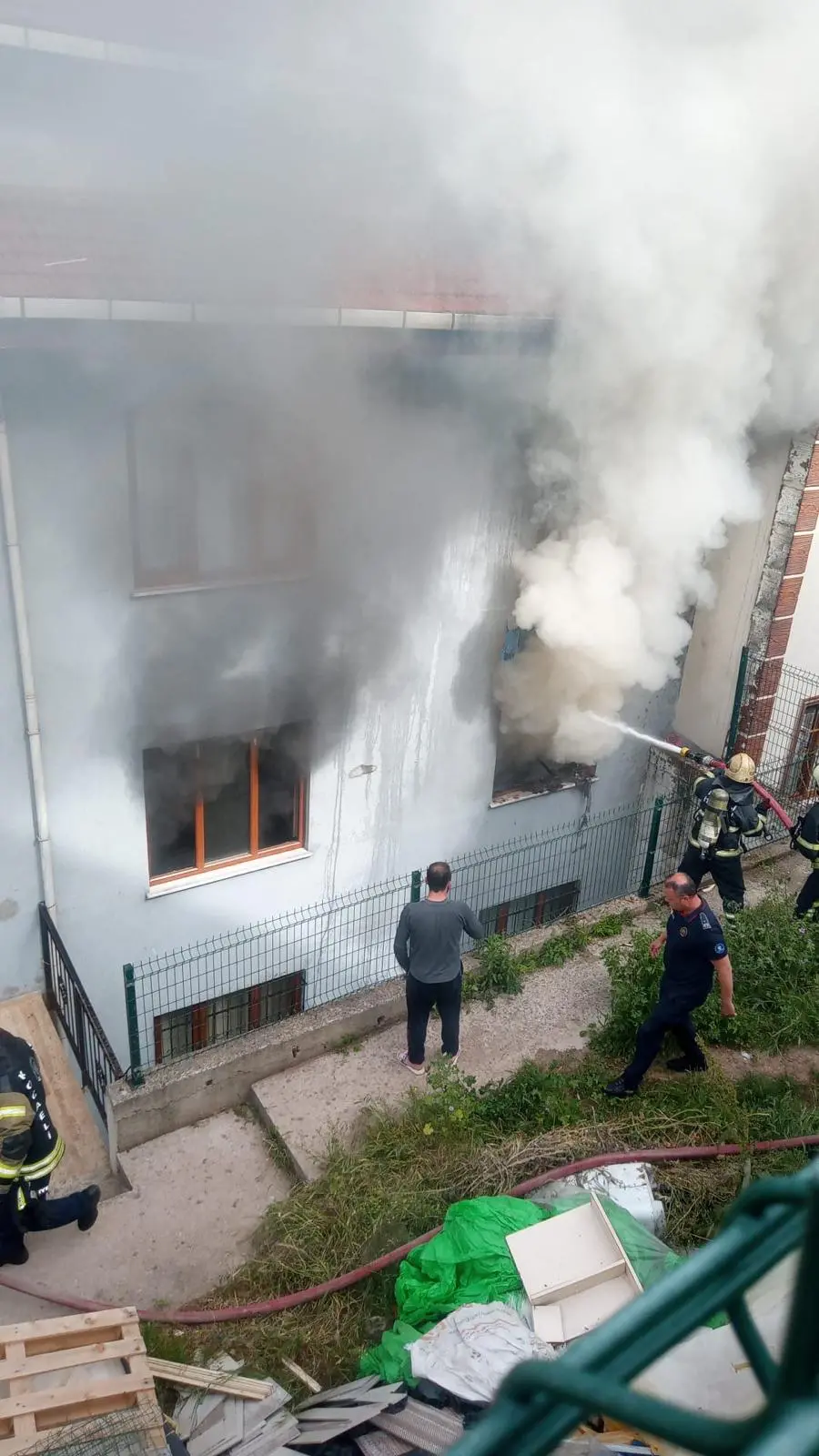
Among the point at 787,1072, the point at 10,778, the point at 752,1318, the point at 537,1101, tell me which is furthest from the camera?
the point at 10,778

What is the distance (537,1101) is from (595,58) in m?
6.95

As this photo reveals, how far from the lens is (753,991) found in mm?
6691

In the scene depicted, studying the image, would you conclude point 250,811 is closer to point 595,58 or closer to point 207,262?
point 207,262

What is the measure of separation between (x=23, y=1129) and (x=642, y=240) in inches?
270

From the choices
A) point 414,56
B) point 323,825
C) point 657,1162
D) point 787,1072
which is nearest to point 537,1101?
point 657,1162

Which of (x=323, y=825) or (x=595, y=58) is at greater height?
(x=595, y=58)

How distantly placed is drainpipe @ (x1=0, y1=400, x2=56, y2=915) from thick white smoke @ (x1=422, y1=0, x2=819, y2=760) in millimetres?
3898

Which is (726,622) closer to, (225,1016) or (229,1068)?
(225,1016)

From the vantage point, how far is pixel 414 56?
7.28m

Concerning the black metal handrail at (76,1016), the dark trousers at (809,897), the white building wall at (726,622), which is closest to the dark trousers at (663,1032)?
the dark trousers at (809,897)

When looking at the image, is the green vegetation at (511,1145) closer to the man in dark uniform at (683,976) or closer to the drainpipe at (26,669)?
the man in dark uniform at (683,976)

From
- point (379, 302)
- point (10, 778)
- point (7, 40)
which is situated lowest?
point (10, 778)

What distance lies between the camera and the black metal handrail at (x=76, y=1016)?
6086 mm

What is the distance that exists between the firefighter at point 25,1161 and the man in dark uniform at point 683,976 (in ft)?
9.73
